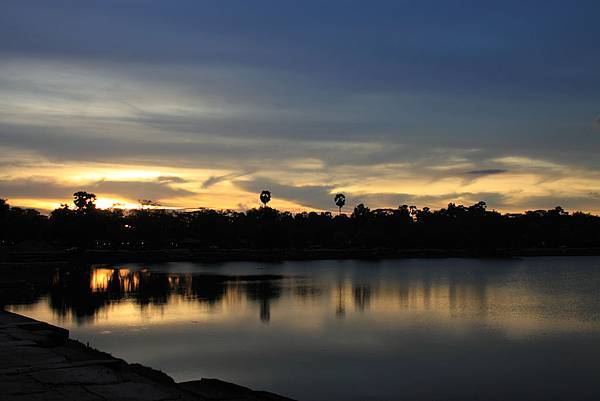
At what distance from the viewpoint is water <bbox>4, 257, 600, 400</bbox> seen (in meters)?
17.1

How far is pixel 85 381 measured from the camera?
40.8ft

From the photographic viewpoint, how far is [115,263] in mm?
96562

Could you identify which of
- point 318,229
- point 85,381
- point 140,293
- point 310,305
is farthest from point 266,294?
point 318,229

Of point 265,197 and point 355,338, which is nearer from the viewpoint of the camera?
point 355,338

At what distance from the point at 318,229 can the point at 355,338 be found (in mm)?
129517

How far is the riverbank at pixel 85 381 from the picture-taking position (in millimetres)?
11445

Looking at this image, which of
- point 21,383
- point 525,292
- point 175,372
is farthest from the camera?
Answer: point 525,292

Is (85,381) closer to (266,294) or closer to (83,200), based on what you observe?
(266,294)

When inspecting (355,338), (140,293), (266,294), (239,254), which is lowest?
(355,338)

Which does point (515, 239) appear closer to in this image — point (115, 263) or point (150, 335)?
point (115, 263)

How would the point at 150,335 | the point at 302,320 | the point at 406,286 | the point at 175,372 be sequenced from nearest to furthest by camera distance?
the point at 175,372 < the point at 150,335 < the point at 302,320 < the point at 406,286

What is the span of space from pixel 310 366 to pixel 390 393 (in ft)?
11.9

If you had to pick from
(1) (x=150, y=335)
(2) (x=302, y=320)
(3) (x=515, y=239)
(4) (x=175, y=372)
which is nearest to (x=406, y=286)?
(2) (x=302, y=320)

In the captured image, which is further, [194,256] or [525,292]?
[194,256]
